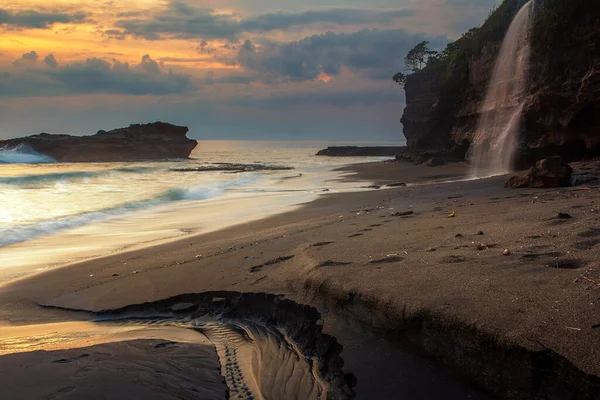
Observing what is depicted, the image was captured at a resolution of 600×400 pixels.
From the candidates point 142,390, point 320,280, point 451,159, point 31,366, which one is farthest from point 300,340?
point 451,159

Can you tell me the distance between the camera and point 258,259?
6.04 metres

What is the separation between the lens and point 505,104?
20.9 metres

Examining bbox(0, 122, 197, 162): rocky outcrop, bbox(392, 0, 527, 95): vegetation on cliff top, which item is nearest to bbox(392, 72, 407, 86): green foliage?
bbox(392, 0, 527, 95): vegetation on cliff top

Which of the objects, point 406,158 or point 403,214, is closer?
point 403,214

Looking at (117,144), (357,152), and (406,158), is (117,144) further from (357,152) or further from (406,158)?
(406,158)

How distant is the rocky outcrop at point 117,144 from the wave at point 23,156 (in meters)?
0.38

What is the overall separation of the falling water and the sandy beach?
1289 cm

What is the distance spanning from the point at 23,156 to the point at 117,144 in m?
12.4

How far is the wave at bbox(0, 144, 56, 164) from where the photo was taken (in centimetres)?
6411

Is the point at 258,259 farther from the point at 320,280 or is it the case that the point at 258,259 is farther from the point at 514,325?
the point at 514,325

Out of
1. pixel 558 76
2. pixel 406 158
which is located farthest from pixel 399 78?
pixel 558 76

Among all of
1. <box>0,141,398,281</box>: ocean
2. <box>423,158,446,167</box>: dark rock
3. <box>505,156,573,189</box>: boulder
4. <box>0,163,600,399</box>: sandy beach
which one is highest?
<box>505,156,573,189</box>: boulder

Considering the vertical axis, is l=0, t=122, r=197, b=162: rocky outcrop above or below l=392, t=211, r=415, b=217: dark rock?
above

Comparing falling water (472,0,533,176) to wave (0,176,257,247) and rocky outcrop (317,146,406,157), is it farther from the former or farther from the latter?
rocky outcrop (317,146,406,157)
